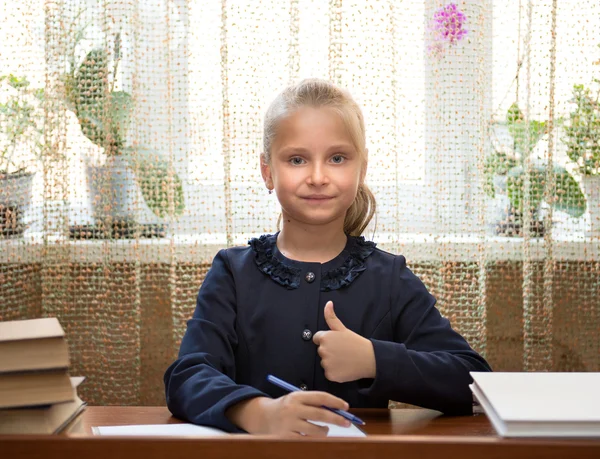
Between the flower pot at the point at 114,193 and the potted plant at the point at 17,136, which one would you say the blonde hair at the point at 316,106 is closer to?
the flower pot at the point at 114,193

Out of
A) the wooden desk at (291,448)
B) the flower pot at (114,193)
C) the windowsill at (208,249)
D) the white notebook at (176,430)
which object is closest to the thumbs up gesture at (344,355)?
the white notebook at (176,430)

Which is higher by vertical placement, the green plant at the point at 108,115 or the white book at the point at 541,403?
the green plant at the point at 108,115

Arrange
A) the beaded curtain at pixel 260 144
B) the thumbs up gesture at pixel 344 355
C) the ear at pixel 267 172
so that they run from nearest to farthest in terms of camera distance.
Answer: the thumbs up gesture at pixel 344 355
the ear at pixel 267 172
the beaded curtain at pixel 260 144

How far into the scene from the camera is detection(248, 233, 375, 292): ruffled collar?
1108mm

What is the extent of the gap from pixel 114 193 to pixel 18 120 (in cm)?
27

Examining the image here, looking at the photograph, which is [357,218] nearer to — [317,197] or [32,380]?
[317,197]

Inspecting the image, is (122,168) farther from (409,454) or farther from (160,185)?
(409,454)

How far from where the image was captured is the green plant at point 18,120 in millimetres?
1731

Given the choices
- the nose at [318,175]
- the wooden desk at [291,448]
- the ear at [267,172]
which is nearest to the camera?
the wooden desk at [291,448]

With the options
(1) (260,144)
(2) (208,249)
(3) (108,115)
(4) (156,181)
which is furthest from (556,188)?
(3) (108,115)

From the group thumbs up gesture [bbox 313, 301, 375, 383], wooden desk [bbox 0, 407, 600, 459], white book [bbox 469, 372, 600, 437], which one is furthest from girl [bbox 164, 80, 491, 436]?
wooden desk [bbox 0, 407, 600, 459]

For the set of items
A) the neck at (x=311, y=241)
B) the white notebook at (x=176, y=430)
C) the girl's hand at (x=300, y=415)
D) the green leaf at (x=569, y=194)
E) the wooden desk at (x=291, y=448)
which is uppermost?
the green leaf at (x=569, y=194)

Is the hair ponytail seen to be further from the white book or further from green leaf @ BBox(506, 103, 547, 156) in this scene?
green leaf @ BBox(506, 103, 547, 156)

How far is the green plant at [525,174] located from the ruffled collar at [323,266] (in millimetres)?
701
